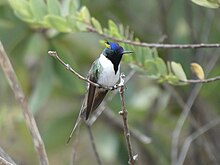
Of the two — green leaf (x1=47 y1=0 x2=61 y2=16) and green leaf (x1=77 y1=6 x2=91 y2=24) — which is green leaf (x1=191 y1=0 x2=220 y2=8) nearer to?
green leaf (x1=77 y1=6 x2=91 y2=24)

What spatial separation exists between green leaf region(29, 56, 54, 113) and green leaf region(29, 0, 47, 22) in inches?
27.6

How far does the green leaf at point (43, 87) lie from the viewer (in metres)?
2.71

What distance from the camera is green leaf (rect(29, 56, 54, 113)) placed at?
2.71 metres

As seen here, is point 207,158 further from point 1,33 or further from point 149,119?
point 1,33

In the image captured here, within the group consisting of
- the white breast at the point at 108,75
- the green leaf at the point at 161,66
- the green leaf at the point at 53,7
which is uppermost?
the green leaf at the point at 53,7

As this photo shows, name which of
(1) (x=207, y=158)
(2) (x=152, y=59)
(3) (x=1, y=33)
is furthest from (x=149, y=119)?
(2) (x=152, y=59)

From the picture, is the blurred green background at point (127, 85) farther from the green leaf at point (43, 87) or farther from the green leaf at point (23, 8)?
the green leaf at point (23, 8)

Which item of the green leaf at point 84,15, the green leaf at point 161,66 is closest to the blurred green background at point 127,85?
the green leaf at point 84,15

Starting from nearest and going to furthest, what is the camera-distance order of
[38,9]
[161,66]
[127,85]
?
1. [161,66]
2. [38,9]
3. [127,85]

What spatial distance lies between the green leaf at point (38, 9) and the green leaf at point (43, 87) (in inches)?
27.6

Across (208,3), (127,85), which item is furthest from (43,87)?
(208,3)

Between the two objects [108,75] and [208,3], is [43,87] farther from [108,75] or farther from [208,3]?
[208,3]

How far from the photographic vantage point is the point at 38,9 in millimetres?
2066

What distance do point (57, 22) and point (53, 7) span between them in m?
0.07
